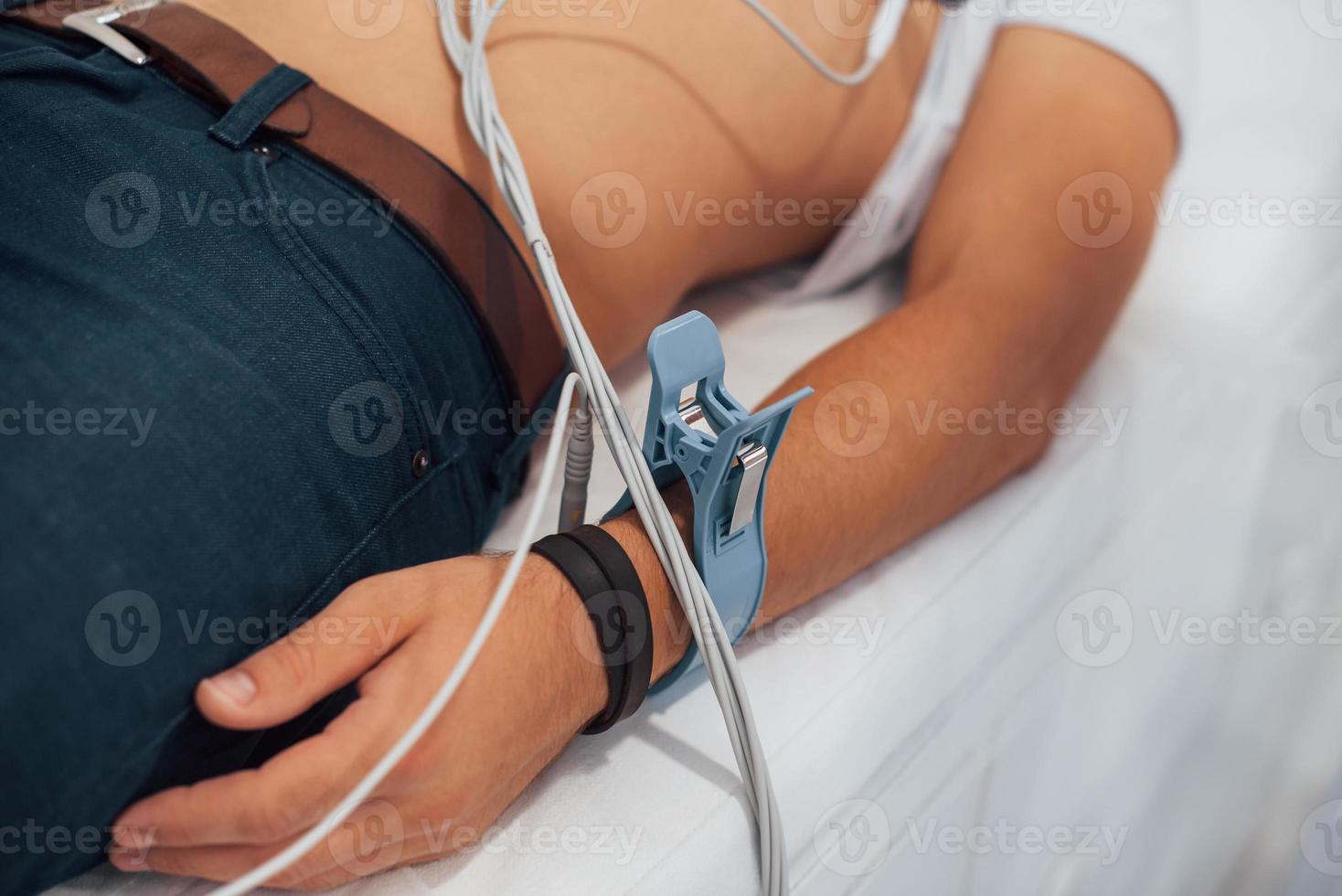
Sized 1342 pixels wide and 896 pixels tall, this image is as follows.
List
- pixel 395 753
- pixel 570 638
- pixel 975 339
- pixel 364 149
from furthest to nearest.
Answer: pixel 975 339, pixel 364 149, pixel 570 638, pixel 395 753

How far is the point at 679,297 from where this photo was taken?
886mm

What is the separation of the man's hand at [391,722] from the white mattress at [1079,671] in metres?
0.05

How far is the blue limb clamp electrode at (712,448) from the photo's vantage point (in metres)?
0.55

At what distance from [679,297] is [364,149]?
315 mm

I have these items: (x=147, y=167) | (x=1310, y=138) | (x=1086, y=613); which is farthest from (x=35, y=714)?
(x=1310, y=138)

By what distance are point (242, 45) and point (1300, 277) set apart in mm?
1090

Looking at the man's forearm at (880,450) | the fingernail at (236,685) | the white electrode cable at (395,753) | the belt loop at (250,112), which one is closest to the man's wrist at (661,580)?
the man's forearm at (880,450)

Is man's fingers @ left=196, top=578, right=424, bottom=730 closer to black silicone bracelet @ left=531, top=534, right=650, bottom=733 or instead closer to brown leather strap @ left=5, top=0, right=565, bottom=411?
black silicone bracelet @ left=531, top=534, right=650, bottom=733

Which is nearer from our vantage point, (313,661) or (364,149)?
(313,661)

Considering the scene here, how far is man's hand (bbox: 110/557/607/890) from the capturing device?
48 cm

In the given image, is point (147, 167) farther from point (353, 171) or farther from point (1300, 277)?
point (1300, 277)

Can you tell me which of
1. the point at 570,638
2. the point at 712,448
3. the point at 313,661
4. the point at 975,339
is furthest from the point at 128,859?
the point at 975,339

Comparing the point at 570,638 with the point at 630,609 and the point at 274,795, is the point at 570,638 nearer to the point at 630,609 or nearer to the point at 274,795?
the point at 630,609

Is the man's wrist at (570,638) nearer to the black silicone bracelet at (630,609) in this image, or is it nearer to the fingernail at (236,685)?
the black silicone bracelet at (630,609)
